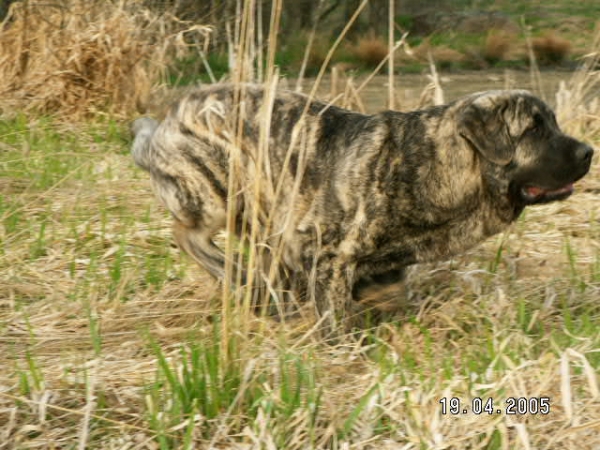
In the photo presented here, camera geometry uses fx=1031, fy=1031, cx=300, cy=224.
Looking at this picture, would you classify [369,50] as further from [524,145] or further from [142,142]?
[524,145]

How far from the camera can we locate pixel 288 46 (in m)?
12.1

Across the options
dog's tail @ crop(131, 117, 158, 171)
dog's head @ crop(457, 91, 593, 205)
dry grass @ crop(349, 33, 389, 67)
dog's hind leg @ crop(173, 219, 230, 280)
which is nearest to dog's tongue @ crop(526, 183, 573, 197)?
dog's head @ crop(457, 91, 593, 205)

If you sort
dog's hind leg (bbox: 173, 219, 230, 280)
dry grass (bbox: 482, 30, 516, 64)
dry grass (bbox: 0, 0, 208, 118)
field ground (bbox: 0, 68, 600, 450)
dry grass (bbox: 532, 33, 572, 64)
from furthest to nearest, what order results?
1. dry grass (bbox: 482, 30, 516, 64)
2. dry grass (bbox: 532, 33, 572, 64)
3. dry grass (bbox: 0, 0, 208, 118)
4. dog's hind leg (bbox: 173, 219, 230, 280)
5. field ground (bbox: 0, 68, 600, 450)

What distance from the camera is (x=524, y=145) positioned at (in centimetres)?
477

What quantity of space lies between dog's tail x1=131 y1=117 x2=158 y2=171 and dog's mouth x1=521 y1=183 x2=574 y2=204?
6.27ft

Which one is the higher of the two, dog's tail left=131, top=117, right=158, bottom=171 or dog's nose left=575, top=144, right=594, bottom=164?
Result: dog's nose left=575, top=144, right=594, bottom=164

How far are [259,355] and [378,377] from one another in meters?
0.48

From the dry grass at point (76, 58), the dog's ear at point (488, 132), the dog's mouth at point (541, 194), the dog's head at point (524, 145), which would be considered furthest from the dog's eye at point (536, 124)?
the dry grass at point (76, 58)

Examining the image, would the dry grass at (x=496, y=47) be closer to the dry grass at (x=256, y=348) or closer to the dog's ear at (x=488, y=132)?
the dry grass at (x=256, y=348)

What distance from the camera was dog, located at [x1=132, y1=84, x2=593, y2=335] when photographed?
4762 millimetres

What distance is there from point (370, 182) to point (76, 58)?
4645mm

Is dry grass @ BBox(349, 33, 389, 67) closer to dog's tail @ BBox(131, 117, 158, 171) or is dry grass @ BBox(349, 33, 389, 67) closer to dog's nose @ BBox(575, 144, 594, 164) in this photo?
dog's tail @ BBox(131, 117, 158, 171)
